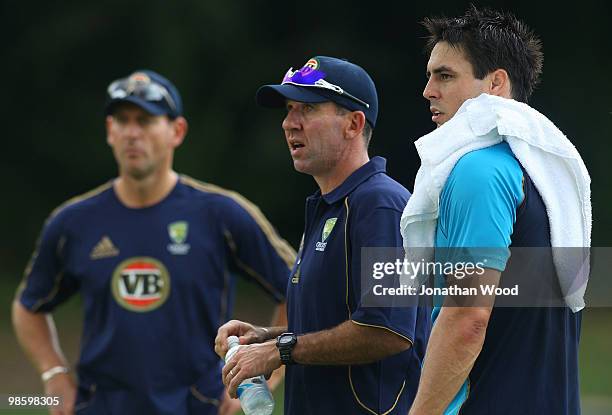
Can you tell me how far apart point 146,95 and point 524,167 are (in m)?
3.21

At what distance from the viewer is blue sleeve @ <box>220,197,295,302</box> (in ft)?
18.7

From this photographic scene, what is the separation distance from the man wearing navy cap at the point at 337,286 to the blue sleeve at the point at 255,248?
60.9 inches

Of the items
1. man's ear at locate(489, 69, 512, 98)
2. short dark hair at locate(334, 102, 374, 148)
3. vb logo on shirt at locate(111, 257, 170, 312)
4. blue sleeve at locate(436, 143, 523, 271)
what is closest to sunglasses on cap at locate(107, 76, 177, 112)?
vb logo on shirt at locate(111, 257, 170, 312)

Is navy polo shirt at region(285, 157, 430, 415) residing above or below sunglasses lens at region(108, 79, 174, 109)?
below

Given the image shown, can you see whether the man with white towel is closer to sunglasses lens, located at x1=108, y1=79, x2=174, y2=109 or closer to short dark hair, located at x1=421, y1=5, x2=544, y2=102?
short dark hair, located at x1=421, y1=5, x2=544, y2=102

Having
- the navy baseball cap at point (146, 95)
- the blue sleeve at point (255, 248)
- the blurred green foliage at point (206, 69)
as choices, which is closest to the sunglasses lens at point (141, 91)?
the navy baseball cap at point (146, 95)

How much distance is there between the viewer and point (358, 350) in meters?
3.71

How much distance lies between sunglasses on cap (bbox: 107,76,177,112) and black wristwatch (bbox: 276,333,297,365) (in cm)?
255

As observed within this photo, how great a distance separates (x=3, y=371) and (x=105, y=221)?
21.5ft

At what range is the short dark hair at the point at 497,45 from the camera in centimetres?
344

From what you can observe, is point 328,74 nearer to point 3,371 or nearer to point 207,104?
point 3,371

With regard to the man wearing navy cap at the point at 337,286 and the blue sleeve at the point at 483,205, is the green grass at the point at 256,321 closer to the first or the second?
the man wearing navy cap at the point at 337,286

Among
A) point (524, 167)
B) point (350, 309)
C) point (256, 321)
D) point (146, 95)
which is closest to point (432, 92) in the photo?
point (524, 167)

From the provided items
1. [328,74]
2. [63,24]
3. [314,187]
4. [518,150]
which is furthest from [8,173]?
[518,150]
